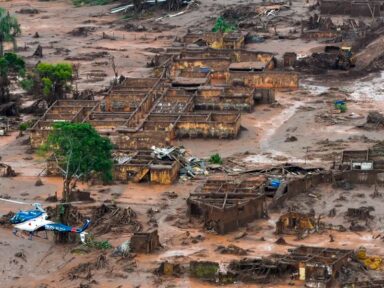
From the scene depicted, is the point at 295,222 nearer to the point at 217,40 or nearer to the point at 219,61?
the point at 219,61

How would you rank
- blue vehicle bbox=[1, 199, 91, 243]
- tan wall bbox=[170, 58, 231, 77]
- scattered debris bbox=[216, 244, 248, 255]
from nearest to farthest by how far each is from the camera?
scattered debris bbox=[216, 244, 248, 255]
blue vehicle bbox=[1, 199, 91, 243]
tan wall bbox=[170, 58, 231, 77]

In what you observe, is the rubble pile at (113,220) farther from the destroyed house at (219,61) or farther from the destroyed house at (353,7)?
the destroyed house at (353,7)

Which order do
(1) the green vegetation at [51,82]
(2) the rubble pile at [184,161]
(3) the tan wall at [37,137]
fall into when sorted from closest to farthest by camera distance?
1. (2) the rubble pile at [184,161]
2. (3) the tan wall at [37,137]
3. (1) the green vegetation at [51,82]

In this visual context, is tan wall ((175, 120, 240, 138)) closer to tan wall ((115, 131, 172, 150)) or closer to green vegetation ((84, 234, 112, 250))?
tan wall ((115, 131, 172, 150))

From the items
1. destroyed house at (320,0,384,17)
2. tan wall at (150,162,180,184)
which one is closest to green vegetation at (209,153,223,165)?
tan wall at (150,162,180,184)

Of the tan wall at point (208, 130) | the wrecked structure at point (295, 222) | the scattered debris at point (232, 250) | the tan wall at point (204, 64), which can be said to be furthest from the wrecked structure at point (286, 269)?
the tan wall at point (204, 64)

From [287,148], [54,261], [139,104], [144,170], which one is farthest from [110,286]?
[139,104]
